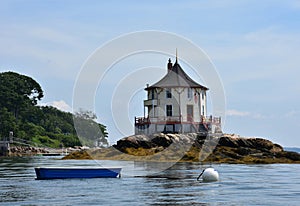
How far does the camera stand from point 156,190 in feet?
133

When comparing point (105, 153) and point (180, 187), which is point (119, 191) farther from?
point (105, 153)

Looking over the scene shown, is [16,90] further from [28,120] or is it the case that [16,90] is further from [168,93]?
[168,93]

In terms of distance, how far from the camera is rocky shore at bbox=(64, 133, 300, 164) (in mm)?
71938

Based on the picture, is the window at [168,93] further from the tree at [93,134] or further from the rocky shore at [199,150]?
the tree at [93,134]

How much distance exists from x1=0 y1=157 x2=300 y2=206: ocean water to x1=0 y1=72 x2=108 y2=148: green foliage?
77.2 m

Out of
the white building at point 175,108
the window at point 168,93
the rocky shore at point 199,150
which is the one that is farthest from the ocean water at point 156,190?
the window at point 168,93

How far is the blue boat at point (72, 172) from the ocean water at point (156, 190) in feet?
2.25

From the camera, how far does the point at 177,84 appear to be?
8800 cm

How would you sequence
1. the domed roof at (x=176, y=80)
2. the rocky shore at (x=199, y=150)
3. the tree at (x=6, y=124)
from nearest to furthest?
1. the rocky shore at (x=199, y=150)
2. the domed roof at (x=176, y=80)
3. the tree at (x=6, y=124)

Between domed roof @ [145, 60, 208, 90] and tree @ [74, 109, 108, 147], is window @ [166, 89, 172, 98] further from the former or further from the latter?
tree @ [74, 109, 108, 147]

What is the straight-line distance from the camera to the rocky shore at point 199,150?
236 ft

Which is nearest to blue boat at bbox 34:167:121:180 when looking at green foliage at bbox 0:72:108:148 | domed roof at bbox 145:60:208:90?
domed roof at bbox 145:60:208:90

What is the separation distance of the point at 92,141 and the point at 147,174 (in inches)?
3808

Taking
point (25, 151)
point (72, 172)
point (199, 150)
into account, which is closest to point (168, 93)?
point (199, 150)
